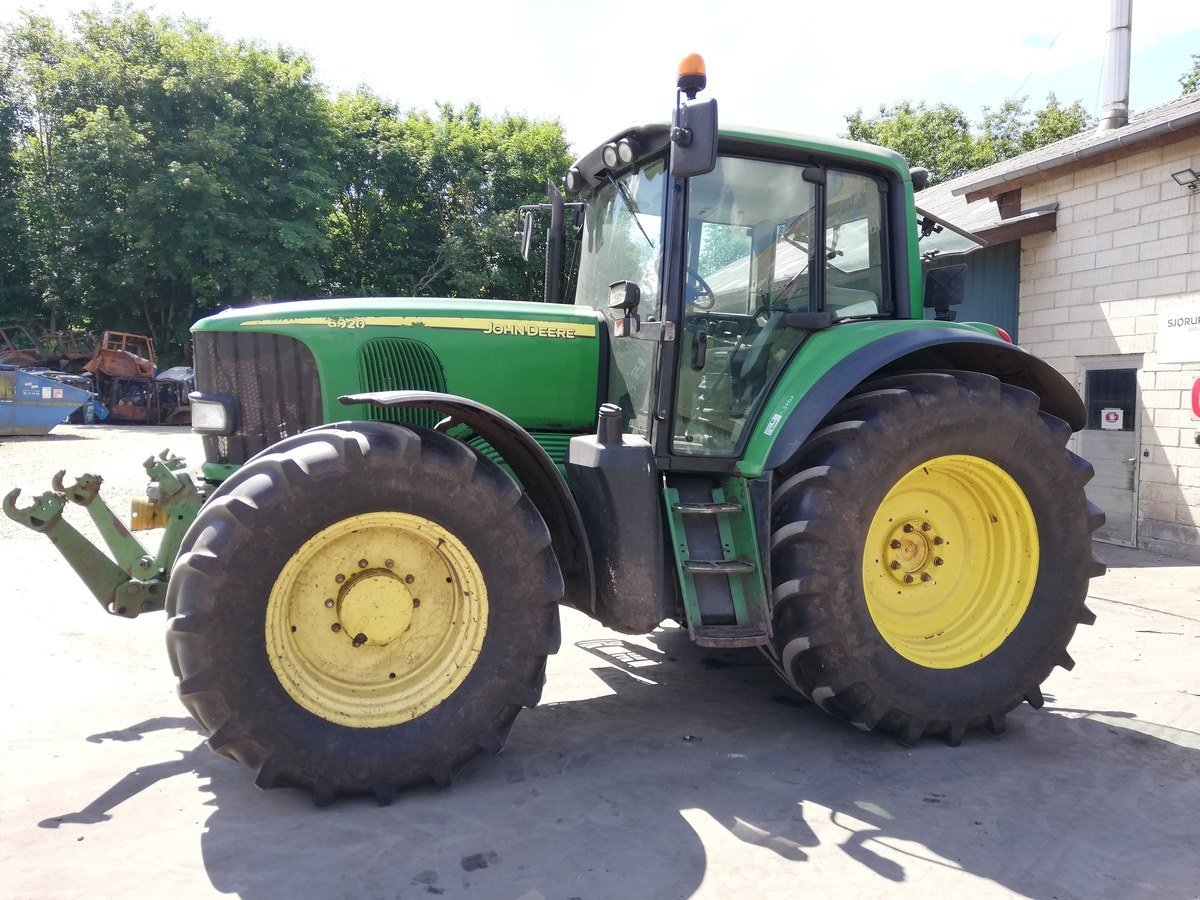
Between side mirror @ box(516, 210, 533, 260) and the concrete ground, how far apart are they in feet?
7.48

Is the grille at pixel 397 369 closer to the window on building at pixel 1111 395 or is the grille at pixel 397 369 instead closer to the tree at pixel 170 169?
the window on building at pixel 1111 395

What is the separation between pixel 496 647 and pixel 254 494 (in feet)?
3.29

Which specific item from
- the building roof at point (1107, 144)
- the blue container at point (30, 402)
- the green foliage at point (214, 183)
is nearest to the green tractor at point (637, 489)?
the building roof at point (1107, 144)

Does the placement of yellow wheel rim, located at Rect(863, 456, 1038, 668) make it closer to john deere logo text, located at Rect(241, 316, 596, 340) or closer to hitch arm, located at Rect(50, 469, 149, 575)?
john deere logo text, located at Rect(241, 316, 596, 340)

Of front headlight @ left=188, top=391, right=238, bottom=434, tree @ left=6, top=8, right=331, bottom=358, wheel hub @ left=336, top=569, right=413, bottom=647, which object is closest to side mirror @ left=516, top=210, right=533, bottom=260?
front headlight @ left=188, top=391, right=238, bottom=434

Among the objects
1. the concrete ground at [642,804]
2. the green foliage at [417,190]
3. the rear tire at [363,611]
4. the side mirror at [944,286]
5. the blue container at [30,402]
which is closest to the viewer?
the concrete ground at [642,804]

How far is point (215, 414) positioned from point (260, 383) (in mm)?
241

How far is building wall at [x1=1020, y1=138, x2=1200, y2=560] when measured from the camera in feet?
Answer: 25.7

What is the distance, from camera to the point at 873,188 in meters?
4.12

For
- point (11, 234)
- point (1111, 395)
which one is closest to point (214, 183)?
point (11, 234)

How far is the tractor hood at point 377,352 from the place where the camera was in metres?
3.67

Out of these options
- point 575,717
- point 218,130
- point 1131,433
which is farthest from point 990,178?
point 218,130

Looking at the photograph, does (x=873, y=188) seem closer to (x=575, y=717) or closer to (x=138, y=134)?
(x=575, y=717)

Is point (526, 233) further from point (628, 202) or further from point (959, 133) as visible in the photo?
point (959, 133)
